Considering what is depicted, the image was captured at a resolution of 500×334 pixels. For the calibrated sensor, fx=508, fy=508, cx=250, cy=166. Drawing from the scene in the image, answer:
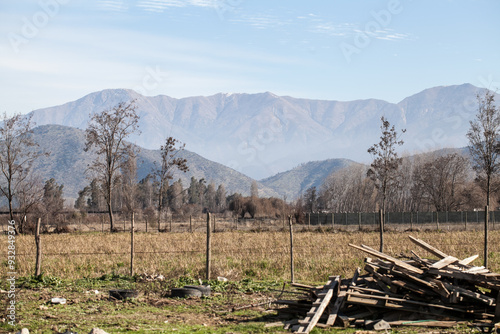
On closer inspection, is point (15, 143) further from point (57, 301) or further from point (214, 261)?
point (57, 301)

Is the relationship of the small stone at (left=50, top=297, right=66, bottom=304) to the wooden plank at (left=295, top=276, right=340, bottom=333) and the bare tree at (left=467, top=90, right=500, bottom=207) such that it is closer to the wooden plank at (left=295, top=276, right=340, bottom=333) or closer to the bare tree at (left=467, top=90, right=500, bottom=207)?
the wooden plank at (left=295, top=276, right=340, bottom=333)

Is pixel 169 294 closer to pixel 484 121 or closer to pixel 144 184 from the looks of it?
pixel 484 121

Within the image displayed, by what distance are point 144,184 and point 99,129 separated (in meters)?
82.6

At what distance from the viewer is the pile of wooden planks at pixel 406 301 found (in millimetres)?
9602

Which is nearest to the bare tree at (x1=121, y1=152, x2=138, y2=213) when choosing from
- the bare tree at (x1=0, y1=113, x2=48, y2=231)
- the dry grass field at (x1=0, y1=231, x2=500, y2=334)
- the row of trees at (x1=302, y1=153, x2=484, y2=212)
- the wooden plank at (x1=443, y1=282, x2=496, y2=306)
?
the bare tree at (x1=0, y1=113, x2=48, y2=231)

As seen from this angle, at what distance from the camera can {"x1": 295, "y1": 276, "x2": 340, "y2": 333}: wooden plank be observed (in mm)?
9113

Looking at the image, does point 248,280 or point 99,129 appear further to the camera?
point 99,129

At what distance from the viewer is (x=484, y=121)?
147 feet

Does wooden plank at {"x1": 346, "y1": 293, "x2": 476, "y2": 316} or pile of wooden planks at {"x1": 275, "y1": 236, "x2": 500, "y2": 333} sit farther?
wooden plank at {"x1": 346, "y1": 293, "x2": 476, "y2": 316}

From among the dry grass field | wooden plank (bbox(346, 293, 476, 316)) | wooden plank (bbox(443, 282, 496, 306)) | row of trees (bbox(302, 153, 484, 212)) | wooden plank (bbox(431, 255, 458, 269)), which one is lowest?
the dry grass field

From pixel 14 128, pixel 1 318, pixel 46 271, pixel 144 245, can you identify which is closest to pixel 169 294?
pixel 1 318

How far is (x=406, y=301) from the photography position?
10031 mm

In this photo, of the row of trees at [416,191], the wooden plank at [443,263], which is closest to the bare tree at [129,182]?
the row of trees at [416,191]

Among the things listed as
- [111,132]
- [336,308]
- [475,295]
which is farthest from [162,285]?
[111,132]
